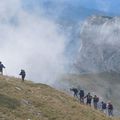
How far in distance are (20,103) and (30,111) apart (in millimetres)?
2383

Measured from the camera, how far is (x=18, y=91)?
2168 inches

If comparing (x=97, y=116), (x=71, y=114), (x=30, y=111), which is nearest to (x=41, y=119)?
(x=30, y=111)

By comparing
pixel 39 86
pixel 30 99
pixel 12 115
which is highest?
pixel 39 86

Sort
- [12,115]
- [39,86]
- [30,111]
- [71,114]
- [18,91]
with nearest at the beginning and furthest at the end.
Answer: [12,115], [30,111], [71,114], [18,91], [39,86]

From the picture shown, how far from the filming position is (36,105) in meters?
50.7

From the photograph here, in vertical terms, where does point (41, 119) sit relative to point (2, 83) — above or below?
below

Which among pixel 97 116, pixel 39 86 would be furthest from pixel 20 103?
pixel 39 86

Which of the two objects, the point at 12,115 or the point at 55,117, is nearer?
the point at 12,115

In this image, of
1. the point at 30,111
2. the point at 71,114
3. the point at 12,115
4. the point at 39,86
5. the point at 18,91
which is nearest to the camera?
the point at 12,115

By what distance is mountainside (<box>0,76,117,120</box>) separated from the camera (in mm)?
45059

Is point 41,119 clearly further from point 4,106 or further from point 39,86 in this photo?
point 39,86

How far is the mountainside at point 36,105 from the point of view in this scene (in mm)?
45059

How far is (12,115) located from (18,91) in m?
12.2

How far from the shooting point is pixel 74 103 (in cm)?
5712
